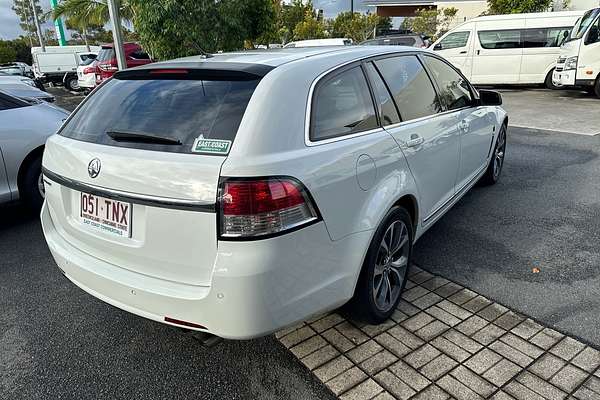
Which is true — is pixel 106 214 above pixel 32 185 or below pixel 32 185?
above

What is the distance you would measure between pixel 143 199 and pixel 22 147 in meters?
3.38

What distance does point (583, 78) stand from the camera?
34.8 feet

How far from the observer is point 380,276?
107 inches

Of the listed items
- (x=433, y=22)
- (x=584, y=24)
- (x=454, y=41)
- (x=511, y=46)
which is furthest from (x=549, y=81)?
(x=433, y=22)

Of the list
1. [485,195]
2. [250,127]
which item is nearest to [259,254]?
[250,127]

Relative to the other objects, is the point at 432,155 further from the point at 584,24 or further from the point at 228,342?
the point at 584,24

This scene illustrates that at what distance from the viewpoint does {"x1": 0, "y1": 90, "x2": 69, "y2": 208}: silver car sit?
4539 mm

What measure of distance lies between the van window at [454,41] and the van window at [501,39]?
1.45 feet

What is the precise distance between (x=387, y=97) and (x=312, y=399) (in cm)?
181

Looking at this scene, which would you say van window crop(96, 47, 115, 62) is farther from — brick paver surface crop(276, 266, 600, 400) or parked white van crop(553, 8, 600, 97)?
brick paver surface crop(276, 266, 600, 400)

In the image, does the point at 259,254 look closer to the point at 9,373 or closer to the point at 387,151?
the point at 387,151

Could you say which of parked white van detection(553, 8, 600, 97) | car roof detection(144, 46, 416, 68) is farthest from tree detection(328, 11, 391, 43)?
car roof detection(144, 46, 416, 68)

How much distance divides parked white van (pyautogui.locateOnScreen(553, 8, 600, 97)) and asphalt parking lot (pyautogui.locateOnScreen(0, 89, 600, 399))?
278 inches

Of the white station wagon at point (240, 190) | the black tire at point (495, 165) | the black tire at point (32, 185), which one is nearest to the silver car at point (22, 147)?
the black tire at point (32, 185)
